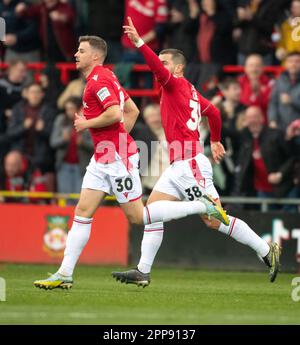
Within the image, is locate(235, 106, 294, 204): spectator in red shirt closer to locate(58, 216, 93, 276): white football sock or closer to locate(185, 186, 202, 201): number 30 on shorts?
locate(185, 186, 202, 201): number 30 on shorts

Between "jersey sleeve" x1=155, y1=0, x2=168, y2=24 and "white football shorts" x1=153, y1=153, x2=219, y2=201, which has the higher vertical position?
"jersey sleeve" x1=155, y1=0, x2=168, y2=24

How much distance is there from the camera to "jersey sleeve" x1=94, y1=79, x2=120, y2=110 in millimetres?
12156

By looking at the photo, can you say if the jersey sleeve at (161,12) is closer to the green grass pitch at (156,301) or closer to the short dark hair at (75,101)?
the short dark hair at (75,101)

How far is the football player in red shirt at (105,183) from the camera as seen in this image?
40.4 feet

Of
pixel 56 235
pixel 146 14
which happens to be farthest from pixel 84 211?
pixel 146 14

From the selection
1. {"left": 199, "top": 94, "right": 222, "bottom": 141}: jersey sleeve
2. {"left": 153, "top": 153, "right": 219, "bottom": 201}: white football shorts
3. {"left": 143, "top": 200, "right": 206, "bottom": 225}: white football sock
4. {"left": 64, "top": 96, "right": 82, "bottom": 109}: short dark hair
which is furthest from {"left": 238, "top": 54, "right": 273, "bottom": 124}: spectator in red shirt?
{"left": 143, "top": 200, "right": 206, "bottom": 225}: white football sock

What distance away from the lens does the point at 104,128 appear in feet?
40.7

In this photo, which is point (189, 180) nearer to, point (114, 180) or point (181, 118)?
point (181, 118)

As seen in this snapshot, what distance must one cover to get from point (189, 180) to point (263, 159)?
4056 millimetres

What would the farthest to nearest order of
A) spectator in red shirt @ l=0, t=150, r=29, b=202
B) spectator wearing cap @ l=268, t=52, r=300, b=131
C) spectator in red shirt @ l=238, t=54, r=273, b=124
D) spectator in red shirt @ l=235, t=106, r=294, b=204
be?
spectator in red shirt @ l=0, t=150, r=29, b=202 < spectator in red shirt @ l=238, t=54, r=273, b=124 < spectator wearing cap @ l=268, t=52, r=300, b=131 < spectator in red shirt @ l=235, t=106, r=294, b=204

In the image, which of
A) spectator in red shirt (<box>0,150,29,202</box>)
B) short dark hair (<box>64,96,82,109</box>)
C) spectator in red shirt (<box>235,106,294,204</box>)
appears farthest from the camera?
spectator in red shirt (<box>0,150,29,202</box>)

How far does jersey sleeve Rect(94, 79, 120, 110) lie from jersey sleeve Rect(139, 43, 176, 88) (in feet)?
1.62

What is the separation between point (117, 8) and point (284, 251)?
5628 mm
